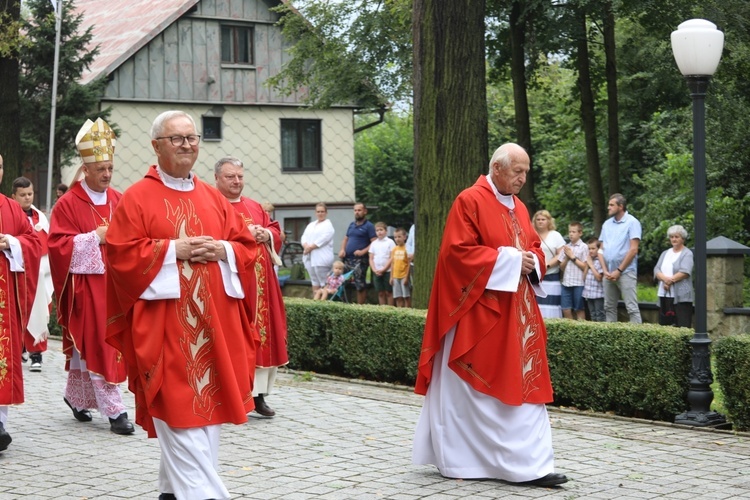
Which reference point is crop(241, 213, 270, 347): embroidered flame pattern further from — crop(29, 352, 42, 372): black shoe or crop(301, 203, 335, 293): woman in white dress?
crop(301, 203, 335, 293): woman in white dress

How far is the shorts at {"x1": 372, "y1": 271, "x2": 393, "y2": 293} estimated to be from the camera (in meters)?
18.5

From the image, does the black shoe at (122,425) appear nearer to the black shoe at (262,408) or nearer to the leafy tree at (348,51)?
the black shoe at (262,408)

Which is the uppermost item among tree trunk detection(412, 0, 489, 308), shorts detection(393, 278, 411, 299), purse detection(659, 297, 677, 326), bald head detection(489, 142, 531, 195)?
tree trunk detection(412, 0, 489, 308)

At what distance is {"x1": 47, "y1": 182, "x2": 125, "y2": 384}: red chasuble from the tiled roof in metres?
20.9

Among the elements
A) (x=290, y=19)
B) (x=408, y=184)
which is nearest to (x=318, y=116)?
(x=290, y=19)

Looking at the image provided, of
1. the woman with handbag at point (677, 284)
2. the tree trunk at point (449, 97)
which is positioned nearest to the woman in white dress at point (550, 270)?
the woman with handbag at point (677, 284)

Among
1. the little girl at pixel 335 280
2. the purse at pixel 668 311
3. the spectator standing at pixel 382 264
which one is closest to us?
the purse at pixel 668 311

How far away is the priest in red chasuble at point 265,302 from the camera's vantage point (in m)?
9.84

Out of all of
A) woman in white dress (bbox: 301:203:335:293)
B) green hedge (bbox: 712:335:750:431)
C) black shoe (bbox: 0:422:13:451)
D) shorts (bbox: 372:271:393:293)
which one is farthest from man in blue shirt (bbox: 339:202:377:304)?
black shoe (bbox: 0:422:13:451)

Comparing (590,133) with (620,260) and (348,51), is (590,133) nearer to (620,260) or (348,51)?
(348,51)

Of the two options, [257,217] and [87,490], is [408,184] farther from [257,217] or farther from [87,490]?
[87,490]

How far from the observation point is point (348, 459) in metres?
7.92

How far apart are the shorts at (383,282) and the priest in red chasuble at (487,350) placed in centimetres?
1092

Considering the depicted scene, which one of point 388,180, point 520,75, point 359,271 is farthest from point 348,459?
point 388,180
